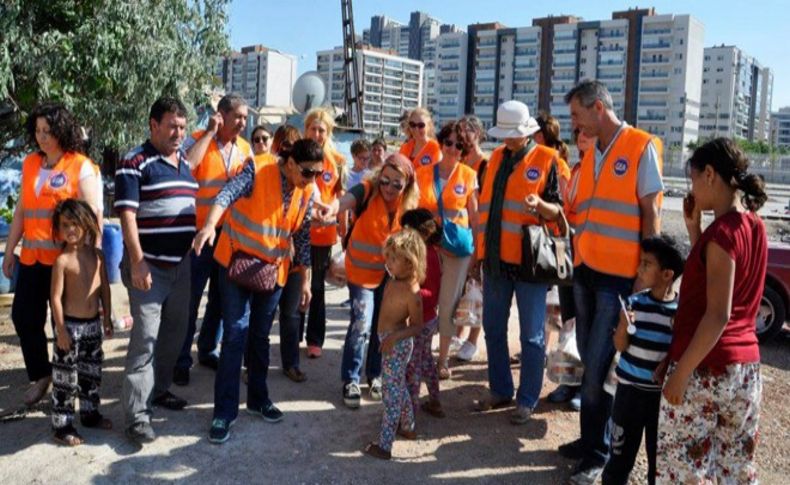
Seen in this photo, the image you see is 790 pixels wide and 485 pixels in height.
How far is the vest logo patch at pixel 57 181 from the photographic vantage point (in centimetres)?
434

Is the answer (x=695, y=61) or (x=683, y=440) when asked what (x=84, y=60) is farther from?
(x=695, y=61)

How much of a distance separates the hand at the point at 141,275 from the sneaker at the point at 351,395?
5.23 feet

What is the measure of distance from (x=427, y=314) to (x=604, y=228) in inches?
49.0

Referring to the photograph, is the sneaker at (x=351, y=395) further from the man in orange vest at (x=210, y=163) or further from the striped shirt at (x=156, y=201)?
the striped shirt at (x=156, y=201)

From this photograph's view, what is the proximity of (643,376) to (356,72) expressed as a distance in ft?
84.6

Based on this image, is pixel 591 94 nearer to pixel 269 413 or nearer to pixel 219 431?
pixel 269 413

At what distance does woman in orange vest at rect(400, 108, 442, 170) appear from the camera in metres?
6.60

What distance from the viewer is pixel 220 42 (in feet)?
28.9

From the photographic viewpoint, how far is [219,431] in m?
4.15

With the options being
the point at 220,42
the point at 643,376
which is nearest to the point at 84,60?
the point at 220,42

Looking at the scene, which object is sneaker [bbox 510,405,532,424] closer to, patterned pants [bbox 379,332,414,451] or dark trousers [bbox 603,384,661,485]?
patterned pants [bbox 379,332,414,451]

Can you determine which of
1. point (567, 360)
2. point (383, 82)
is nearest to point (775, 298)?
point (567, 360)

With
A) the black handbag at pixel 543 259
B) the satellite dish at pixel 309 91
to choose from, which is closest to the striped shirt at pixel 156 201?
the black handbag at pixel 543 259

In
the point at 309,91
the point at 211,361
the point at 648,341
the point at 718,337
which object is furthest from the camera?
the point at 309,91
